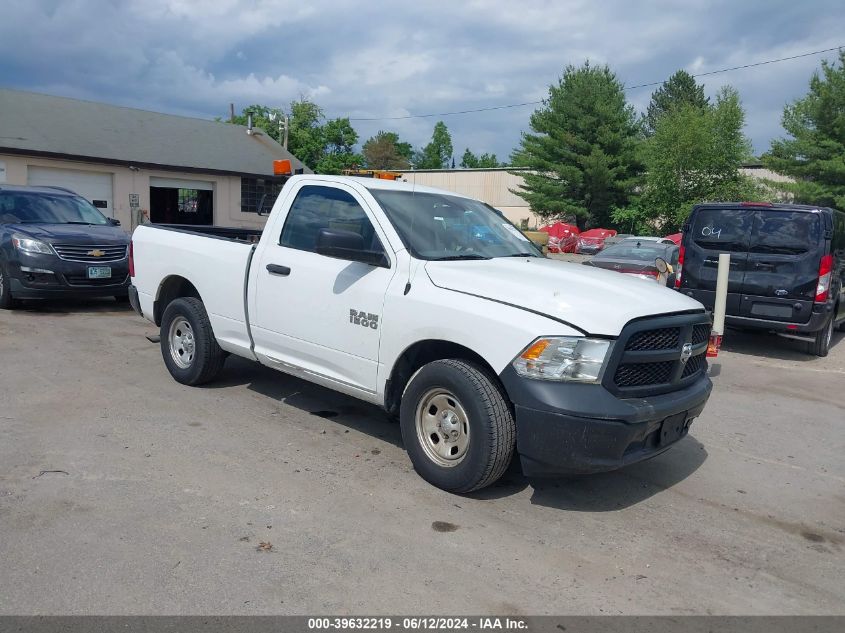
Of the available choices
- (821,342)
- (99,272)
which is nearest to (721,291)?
(821,342)

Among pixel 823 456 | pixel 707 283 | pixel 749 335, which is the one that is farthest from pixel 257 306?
pixel 749 335

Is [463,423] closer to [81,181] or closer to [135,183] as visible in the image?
[81,181]

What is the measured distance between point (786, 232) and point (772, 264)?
445 millimetres

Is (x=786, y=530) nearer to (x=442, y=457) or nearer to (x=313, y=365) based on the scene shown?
(x=442, y=457)

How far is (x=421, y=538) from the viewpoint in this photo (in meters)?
3.88

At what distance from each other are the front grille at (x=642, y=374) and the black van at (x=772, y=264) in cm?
582

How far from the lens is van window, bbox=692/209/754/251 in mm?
9508

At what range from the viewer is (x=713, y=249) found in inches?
382

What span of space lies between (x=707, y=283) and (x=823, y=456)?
4.34 metres

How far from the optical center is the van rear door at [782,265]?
9086 mm

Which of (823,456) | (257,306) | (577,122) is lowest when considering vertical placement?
(823,456)

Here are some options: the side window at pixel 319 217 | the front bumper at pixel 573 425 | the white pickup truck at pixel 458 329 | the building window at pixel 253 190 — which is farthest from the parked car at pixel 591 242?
the front bumper at pixel 573 425

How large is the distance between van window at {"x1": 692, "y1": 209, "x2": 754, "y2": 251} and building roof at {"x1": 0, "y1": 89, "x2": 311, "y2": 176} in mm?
11606

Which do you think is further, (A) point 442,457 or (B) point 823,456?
(B) point 823,456
